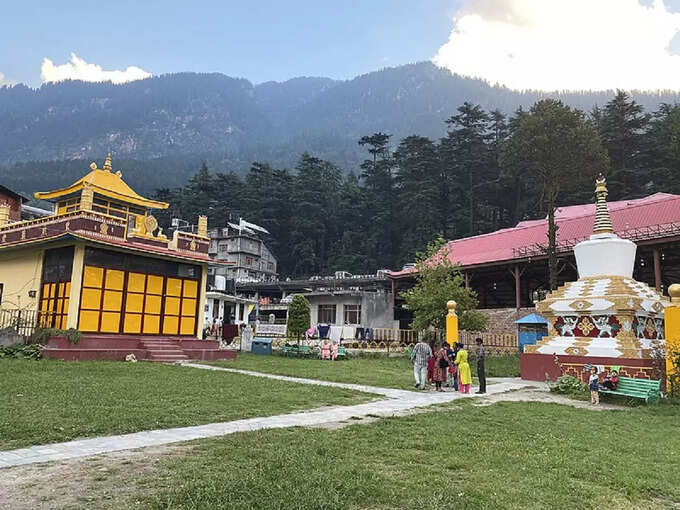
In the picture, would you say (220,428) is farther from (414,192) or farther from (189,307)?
(414,192)

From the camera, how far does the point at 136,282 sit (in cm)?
2044

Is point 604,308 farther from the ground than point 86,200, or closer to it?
closer to it

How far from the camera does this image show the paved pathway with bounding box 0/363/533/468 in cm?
586

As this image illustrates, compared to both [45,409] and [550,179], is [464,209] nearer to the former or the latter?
[550,179]

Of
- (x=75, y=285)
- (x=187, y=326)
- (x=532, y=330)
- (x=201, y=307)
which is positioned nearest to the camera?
(x=75, y=285)

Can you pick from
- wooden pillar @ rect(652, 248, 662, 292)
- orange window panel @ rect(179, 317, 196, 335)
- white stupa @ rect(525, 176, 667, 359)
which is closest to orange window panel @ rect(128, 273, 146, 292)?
orange window panel @ rect(179, 317, 196, 335)

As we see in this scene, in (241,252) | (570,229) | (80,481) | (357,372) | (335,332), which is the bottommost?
(80,481)

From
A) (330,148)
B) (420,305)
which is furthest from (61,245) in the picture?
(330,148)

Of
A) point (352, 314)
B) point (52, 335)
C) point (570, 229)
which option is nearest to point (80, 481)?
point (52, 335)

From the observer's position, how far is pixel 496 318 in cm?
3544

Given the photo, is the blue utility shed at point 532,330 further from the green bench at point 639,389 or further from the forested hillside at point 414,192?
the forested hillside at point 414,192

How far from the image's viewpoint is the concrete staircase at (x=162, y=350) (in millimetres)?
19031

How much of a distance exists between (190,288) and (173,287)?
87cm

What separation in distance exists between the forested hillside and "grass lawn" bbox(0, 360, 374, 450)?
120 feet
